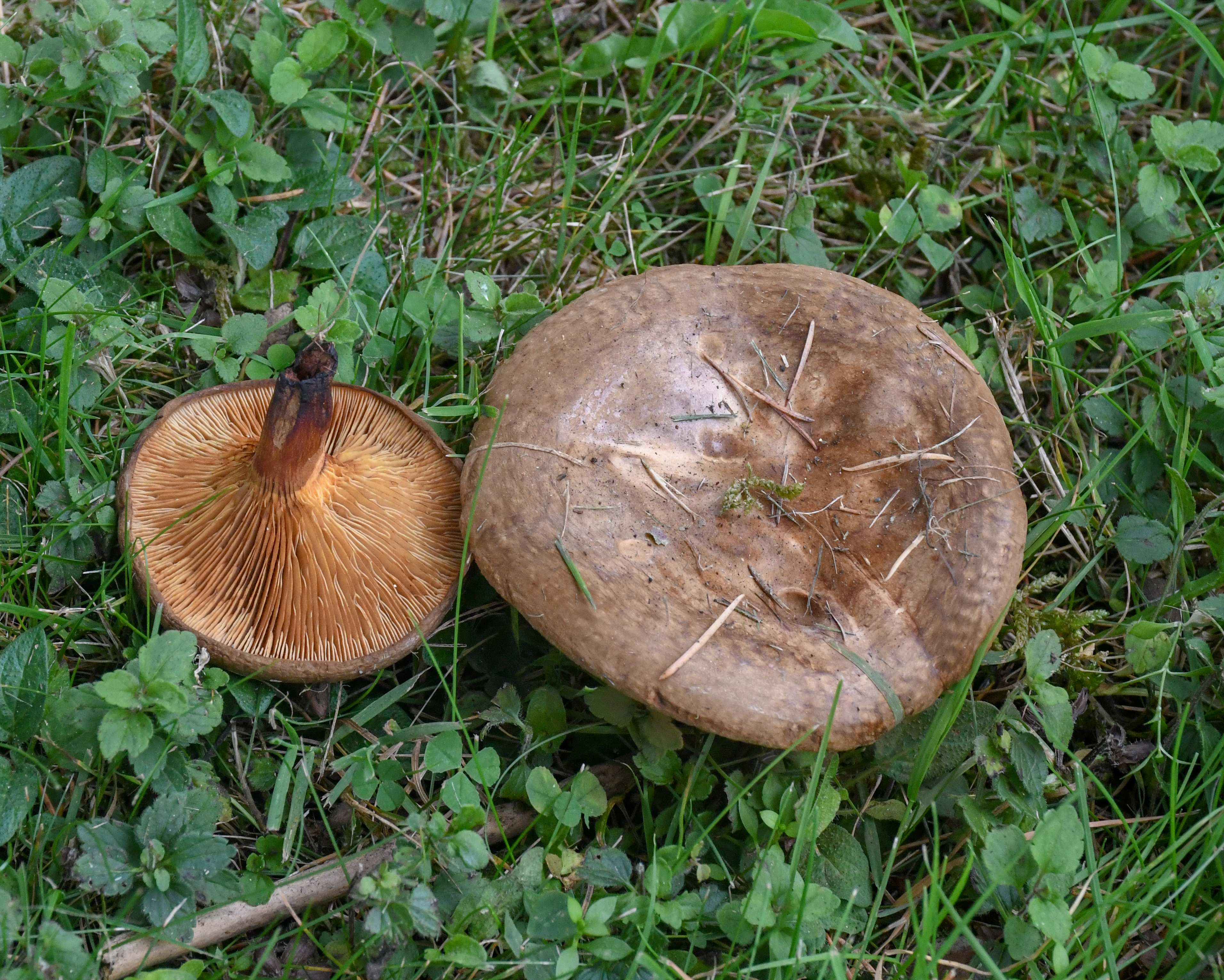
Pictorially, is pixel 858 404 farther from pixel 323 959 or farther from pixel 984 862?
pixel 323 959

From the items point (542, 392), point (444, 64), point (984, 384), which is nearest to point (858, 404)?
point (984, 384)

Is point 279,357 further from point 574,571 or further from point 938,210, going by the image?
point 938,210

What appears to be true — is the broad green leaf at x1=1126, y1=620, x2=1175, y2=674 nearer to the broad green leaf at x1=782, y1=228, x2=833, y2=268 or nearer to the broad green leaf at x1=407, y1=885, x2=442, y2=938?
the broad green leaf at x1=782, y1=228, x2=833, y2=268

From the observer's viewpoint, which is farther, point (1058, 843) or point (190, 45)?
point (190, 45)

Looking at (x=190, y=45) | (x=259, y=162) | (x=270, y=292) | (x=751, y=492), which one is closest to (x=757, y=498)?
(x=751, y=492)

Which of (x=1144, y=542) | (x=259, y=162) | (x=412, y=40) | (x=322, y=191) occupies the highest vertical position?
(x=412, y=40)

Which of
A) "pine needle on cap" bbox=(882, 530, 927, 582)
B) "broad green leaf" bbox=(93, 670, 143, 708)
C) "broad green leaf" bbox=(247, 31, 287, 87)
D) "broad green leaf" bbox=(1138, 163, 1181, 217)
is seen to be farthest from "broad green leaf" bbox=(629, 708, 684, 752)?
"broad green leaf" bbox=(1138, 163, 1181, 217)
